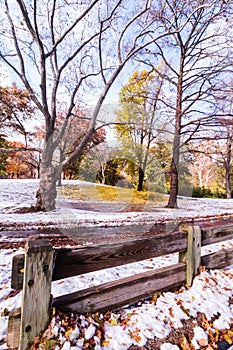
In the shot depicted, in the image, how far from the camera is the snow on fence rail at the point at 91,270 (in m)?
1.60

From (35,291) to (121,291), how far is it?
3.09ft

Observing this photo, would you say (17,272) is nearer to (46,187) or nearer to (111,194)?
(46,187)

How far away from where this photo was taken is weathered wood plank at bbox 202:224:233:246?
A: 2821 mm

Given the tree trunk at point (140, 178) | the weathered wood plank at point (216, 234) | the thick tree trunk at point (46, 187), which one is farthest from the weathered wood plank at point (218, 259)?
the tree trunk at point (140, 178)

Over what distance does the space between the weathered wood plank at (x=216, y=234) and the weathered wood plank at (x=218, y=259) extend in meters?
0.24

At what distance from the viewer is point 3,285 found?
253 cm

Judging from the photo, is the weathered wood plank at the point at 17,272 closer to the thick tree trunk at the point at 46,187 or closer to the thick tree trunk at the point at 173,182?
the thick tree trunk at the point at 46,187

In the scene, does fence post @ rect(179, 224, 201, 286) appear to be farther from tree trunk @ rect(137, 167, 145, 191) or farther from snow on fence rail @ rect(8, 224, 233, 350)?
tree trunk @ rect(137, 167, 145, 191)

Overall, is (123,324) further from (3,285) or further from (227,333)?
(3,285)

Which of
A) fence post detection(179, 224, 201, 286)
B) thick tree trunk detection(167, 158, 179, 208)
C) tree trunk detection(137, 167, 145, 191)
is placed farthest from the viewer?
tree trunk detection(137, 167, 145, 191)

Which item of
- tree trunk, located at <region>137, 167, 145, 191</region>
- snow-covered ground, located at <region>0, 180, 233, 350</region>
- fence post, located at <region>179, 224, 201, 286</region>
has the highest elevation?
tree trunk, located at <region>137, 167, 145, 191</region>

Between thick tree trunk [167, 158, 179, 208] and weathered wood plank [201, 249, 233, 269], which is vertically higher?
thick tree trunk [167, 158, 179, 208]

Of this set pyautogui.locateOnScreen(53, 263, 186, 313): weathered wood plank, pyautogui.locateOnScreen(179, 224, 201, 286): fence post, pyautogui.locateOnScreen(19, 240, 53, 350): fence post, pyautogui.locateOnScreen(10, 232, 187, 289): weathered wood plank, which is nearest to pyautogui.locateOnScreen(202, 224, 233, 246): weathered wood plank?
pyautogui.locateOnScreen(179, 224, 201, 286): fence post

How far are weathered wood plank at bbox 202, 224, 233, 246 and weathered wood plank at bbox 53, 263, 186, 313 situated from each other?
509 millimetres
